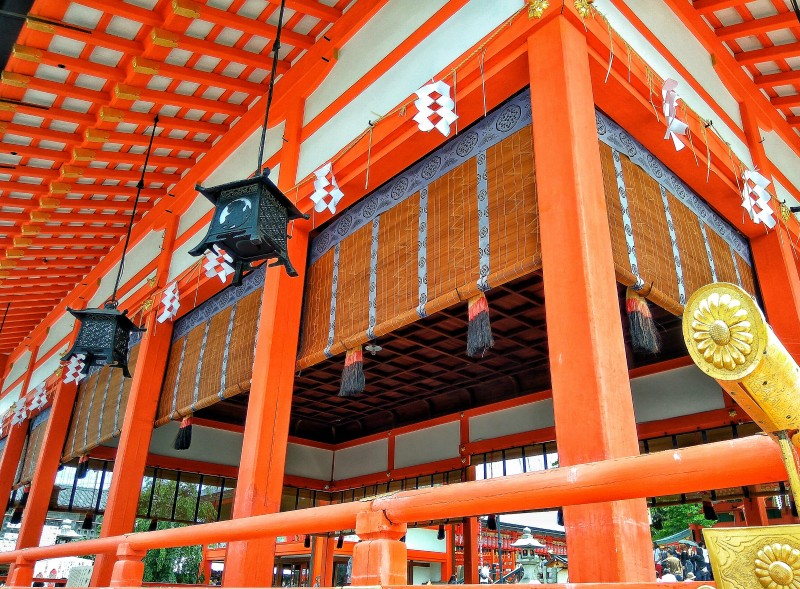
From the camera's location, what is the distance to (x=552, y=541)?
1844 cm

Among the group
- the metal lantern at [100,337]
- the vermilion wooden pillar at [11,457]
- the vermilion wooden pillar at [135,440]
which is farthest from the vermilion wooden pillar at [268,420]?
the vermilion wooden pillar at [11,457]

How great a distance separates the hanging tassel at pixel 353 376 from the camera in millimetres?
4586

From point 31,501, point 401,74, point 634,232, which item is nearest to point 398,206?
point 401,74

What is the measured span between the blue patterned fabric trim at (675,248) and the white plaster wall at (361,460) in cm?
679

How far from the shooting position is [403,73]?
15.9 feet

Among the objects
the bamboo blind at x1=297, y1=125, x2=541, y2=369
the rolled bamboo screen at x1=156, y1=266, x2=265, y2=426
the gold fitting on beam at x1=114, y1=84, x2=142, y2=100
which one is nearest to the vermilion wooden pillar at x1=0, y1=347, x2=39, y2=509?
the rolled bamboo screen at x1=156, y1=266, x2=265, y2=426

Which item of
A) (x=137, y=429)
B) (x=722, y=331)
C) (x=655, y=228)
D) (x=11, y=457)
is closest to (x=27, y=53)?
(x=137, y=429)

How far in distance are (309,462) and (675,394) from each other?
674cm

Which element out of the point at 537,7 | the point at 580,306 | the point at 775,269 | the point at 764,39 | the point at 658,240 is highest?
the point at 764,39

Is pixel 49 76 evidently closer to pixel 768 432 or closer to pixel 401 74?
pixel 401 74

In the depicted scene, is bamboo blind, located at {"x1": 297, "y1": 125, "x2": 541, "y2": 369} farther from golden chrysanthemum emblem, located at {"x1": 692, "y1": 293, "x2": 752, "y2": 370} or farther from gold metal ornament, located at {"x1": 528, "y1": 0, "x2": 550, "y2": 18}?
golden chrysanthemum emblem, located at {"x1": 692, "y1": 293, "x2": 752, "y2": 370}

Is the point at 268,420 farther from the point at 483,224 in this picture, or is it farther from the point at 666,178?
the point at 666,178

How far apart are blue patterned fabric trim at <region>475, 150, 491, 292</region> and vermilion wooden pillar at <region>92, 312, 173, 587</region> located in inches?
214

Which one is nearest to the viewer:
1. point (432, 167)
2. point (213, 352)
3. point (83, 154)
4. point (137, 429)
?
point (432, 167)
